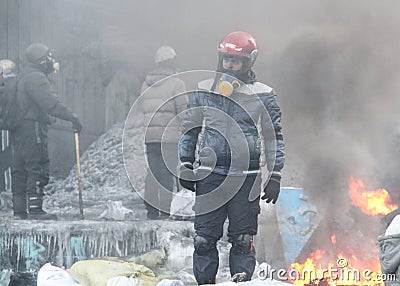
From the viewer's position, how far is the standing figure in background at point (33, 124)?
7.64 meters

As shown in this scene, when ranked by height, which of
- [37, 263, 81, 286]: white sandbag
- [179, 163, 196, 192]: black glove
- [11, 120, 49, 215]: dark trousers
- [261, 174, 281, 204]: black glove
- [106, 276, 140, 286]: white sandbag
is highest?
[11, 120, 49, 215]: dark trousers

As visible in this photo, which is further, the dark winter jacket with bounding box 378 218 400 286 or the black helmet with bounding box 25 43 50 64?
the black helmet with bounding box 25 43 50 64

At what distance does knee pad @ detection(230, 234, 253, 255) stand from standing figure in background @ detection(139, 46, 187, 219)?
8.19ft

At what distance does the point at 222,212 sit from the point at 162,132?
2.63m

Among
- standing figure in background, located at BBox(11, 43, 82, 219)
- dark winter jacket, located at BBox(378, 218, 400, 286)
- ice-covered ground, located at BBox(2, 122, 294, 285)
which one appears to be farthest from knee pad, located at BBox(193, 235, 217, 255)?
standing figure in background, located at BBox(11, 43, 82, 219)

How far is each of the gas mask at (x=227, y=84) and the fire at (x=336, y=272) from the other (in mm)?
2313

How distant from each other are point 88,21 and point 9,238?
5.45m

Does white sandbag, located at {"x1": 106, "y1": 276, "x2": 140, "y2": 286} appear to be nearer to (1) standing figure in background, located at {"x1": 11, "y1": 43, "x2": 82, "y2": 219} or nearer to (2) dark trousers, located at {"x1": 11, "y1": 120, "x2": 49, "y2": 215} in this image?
(1) standing figure in background, located at {"x1": 11, "y1": 43, "x2": 82, "y2": 219}

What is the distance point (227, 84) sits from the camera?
5117 millimetres

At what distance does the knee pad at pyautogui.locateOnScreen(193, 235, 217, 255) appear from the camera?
17.3 feet

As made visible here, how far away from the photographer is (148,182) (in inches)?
312

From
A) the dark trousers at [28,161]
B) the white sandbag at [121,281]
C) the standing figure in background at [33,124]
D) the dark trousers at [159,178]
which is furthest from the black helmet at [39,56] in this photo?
the white sandbag at [121,281]

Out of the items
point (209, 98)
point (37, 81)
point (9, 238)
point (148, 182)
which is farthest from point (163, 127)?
point (209, 98)

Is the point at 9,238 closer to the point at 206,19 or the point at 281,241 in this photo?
the point at 281,241
